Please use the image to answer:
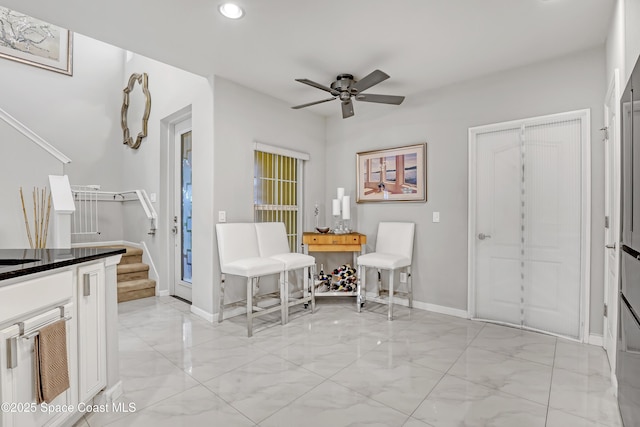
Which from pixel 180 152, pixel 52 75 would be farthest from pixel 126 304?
pixel 52 75

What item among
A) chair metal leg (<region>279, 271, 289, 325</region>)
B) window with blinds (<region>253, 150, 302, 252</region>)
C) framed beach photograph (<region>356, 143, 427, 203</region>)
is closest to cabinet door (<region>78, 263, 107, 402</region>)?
chair metal leg (<region>279, 271, 289, 325</region>)

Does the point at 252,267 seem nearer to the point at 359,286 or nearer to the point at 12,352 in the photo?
the point at 359,286

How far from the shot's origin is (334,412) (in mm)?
1836

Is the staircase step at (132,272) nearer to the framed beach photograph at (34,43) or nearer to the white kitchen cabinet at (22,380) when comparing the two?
the white kitchen cabinet at (22,380)

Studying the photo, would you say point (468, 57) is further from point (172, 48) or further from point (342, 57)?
point (172, 48)

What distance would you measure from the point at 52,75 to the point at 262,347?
5.26 meters

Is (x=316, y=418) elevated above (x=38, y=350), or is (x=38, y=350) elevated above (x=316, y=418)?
(x=38, y=350)

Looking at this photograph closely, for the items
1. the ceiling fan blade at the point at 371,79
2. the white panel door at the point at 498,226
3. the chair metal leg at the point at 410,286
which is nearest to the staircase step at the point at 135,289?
the chair metal leg at the point at 410,286

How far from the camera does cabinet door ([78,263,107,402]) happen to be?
1.65m

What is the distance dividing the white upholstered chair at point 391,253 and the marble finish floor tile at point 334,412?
1681mm

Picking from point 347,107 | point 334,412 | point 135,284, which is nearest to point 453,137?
point 347,107

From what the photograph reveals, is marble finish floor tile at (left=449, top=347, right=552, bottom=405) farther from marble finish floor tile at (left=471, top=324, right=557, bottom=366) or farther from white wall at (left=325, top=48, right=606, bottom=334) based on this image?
white wall at (left=325, top=48, right=606, bottom=334)

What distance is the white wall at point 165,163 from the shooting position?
350cm

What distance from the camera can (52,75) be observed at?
491 centimetres
